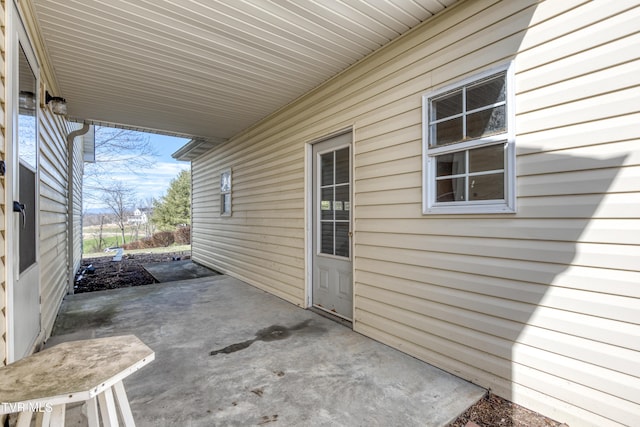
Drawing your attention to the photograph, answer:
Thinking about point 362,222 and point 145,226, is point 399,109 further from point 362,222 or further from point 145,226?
point 145,226

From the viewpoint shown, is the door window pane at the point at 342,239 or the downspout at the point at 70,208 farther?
the downspout at the point at 70,208

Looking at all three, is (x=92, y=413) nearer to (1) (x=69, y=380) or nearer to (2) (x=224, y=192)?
(1) (x=69, y=380)

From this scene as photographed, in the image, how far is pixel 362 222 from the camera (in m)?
3.17

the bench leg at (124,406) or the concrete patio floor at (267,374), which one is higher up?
the bench leg at (124,406)

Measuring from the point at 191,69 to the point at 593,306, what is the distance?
401cm

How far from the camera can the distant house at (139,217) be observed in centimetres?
1549

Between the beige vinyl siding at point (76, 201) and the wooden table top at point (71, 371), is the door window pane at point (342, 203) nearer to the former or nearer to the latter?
the wooden table top at point (71, 371)

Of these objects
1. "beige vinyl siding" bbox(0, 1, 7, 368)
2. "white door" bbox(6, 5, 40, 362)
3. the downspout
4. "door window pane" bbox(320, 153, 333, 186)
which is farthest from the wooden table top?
the downspout

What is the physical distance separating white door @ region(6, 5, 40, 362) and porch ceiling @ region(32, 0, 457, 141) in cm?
57

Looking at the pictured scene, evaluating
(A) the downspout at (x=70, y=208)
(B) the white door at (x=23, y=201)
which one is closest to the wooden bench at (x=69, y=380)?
(B) the white door at (x=23, y=201)

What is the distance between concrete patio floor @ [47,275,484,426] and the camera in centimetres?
187

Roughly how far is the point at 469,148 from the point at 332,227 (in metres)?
1.95

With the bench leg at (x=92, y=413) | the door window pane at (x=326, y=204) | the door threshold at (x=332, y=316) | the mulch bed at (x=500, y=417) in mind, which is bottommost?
the mulch bed at (x=500, y=417)

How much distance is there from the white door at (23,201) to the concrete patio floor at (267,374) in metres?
0.74
